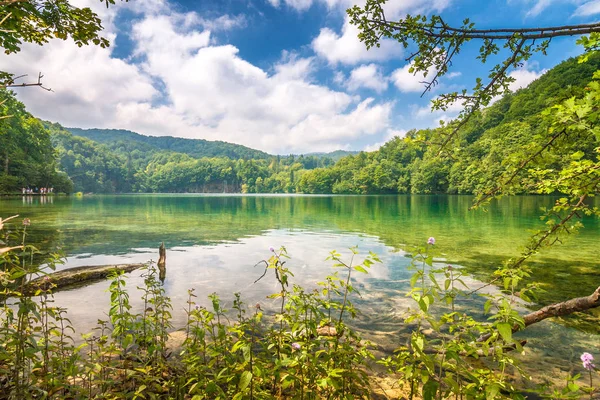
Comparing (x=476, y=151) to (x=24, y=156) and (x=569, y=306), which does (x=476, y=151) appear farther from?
(x=24, y=156)

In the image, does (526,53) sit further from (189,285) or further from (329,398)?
(189,285)

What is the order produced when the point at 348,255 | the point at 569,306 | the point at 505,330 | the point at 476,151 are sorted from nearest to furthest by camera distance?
the point at 505,330
the point at 569,306
the point at 476,151
the point at 348,255

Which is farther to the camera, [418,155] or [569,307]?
[418,155]

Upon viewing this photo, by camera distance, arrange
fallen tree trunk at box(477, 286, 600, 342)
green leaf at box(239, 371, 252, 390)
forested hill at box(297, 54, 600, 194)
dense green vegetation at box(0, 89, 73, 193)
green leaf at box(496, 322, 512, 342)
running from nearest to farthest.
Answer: green leaf at box(496, 322, 512, 342)
green leaf at box(239, 371, 252, 390)
fallen tree trunk at box(477, 286, 600, 342)
forested hill at box(297, 54, 600, 194)
dense green vegetation at box(0, 89, 73, 193)

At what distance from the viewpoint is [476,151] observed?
526 cm

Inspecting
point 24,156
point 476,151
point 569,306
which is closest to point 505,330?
point 569,306

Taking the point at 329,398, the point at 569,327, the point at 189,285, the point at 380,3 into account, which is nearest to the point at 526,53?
the point at 380,3

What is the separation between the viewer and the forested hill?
438 cm

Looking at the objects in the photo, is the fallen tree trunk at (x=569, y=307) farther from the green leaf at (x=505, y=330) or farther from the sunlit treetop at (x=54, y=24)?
the sunlit treetop at (x=54, y=24)

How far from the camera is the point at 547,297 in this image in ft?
31.7

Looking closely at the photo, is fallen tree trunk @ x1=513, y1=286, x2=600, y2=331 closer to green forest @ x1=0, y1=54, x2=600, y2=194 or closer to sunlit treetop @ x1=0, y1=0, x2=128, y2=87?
green forest @ x1=0, y1=54, x2=600, y2=194

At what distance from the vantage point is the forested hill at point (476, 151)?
438cm

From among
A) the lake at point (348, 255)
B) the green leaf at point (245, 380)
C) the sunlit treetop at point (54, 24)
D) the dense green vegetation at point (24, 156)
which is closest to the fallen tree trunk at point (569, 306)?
the lake at point (348, 255)

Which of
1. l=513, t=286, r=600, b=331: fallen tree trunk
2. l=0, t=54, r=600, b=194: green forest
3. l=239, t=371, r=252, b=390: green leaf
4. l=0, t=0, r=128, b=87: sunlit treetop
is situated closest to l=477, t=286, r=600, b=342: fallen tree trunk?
l=513, t=286, r=600, b=331: fallen tree trunk
